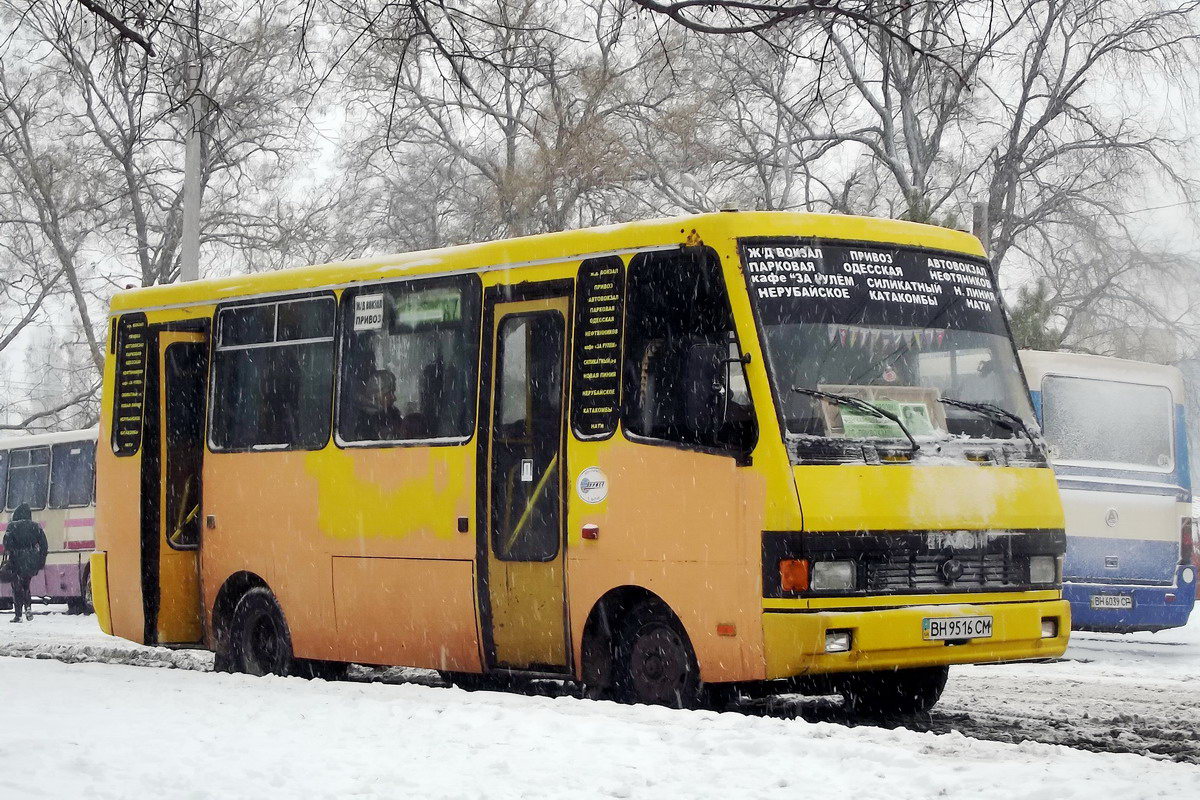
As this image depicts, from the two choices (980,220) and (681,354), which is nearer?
(681,354)

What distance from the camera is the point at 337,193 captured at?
1545 inches

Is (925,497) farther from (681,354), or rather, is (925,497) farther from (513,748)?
(513,748)

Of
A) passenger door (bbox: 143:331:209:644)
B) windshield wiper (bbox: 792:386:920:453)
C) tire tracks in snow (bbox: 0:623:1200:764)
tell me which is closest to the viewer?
tire tracks in snow (bbox: 0:623:1200:764)

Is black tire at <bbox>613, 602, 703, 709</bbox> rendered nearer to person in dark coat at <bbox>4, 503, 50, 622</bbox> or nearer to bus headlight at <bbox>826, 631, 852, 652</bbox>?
bus headlight at <bbox>826, 631, 852, 652</bbox>

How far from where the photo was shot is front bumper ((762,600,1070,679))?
29.4 feet

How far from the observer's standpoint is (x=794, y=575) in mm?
9031

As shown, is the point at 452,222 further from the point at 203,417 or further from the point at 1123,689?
the point at 1123,689

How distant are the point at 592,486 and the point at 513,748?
272 centimetres

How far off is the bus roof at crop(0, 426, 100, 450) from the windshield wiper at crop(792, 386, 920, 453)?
2208 centimetres

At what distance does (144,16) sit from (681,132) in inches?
904

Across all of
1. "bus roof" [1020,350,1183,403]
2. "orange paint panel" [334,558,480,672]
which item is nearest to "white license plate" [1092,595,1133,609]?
"bus roof" [1020,350,1183,403]

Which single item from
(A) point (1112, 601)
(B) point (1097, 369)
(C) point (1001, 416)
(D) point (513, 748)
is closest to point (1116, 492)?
(A) point (1112, 601)

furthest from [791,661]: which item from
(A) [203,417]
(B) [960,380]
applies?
(A) [203,417]

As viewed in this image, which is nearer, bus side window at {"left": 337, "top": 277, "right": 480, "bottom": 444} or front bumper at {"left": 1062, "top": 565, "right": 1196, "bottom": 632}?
bus side window at {"left": 337, "top": 277, "right": 480, "bottom": 444}
